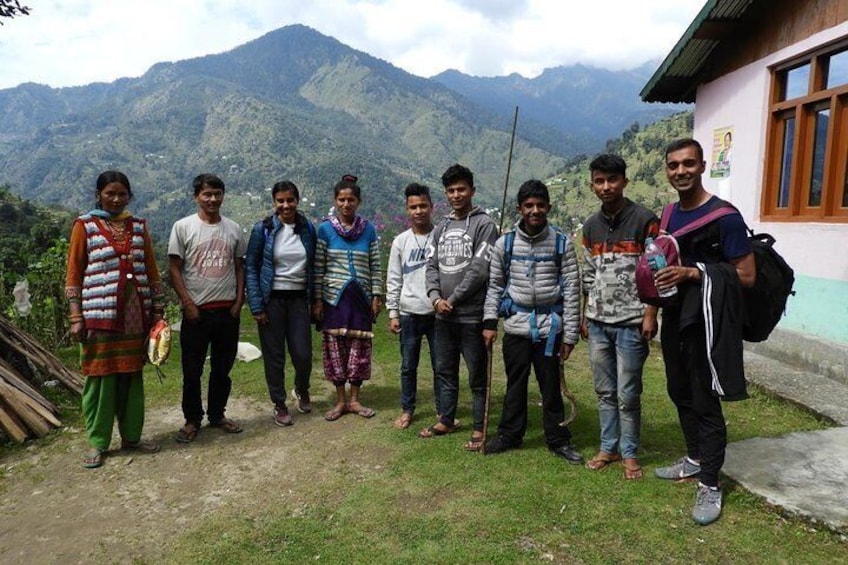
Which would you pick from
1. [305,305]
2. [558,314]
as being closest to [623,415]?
[558,314]

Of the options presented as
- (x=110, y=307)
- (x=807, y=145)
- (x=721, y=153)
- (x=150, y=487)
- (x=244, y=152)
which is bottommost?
(x=150, y=487)

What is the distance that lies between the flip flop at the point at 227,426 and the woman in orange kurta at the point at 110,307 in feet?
1.82

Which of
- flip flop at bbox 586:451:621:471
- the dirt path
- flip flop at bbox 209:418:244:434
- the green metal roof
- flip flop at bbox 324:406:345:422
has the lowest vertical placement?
the dirt path

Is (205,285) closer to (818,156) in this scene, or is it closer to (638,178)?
(818,156)

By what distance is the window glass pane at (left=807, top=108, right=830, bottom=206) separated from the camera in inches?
226

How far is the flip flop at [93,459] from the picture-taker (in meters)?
3.91

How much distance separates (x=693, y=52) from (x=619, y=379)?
5751mm

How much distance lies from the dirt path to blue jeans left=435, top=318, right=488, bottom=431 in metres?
0.69

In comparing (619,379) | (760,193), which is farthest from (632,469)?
(760,193)

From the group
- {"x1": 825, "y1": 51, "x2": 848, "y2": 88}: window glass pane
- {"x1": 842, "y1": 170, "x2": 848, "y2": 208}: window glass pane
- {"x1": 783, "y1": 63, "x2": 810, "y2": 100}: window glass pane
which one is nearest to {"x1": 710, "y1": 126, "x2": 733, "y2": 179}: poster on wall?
{"x1": 783, "y1": 63, "x2": 810, "y2": 100}: window glass pane

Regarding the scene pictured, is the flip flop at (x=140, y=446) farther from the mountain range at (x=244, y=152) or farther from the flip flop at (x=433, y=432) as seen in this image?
the mountain range at (x=244, y=152)

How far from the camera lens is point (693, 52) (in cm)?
734

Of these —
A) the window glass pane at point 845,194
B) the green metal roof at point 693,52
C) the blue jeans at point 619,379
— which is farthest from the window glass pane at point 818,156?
the blue jeans at point 619,379

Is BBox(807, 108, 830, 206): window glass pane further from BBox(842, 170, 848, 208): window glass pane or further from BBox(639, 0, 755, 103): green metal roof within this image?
BBox(639, 0, 755, 103): green metal roof
